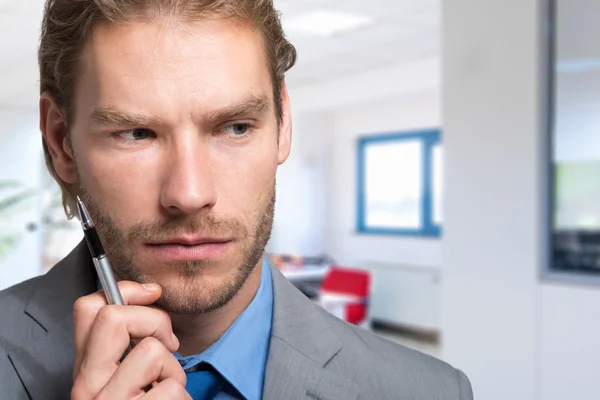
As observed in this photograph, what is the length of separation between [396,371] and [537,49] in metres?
2.14

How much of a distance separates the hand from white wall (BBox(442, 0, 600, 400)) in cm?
234

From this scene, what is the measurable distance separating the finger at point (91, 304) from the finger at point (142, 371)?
7 cm

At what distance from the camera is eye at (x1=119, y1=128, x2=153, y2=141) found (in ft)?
2.83

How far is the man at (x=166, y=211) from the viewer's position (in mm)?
809

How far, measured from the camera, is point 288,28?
5566mm

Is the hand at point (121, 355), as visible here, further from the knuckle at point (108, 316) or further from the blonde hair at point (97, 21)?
the blonde hair at point (97, 21)

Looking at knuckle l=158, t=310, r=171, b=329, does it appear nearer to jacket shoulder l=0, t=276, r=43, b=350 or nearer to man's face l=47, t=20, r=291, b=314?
man's face l=47, t=20, r=291, b=314

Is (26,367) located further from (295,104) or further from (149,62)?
(295,104)

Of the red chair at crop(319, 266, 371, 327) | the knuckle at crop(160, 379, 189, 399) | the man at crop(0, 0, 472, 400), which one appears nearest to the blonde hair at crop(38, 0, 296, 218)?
the man at crop(0, 0, 472, 400)

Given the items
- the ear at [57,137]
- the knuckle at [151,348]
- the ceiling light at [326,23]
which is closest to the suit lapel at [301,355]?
the knuckle at [151,348]

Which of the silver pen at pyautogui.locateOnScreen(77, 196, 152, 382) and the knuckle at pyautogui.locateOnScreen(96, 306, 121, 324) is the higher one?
the silver pen at pyautogui.locateOnScreen(77, 196, 152, 382)

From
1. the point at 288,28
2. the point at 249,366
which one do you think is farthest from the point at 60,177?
the point at 288,28

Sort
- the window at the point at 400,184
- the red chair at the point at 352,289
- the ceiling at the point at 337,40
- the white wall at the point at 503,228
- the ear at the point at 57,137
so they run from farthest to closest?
1. the window at the point at 400,184
2. the red chair at the point at 352,289
3. the ceiling at the point at 337,40
4. the white wall at the point at 503,228
5. the ear at the point at 57,137

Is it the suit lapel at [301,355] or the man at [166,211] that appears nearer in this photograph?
the man at [166,211]
